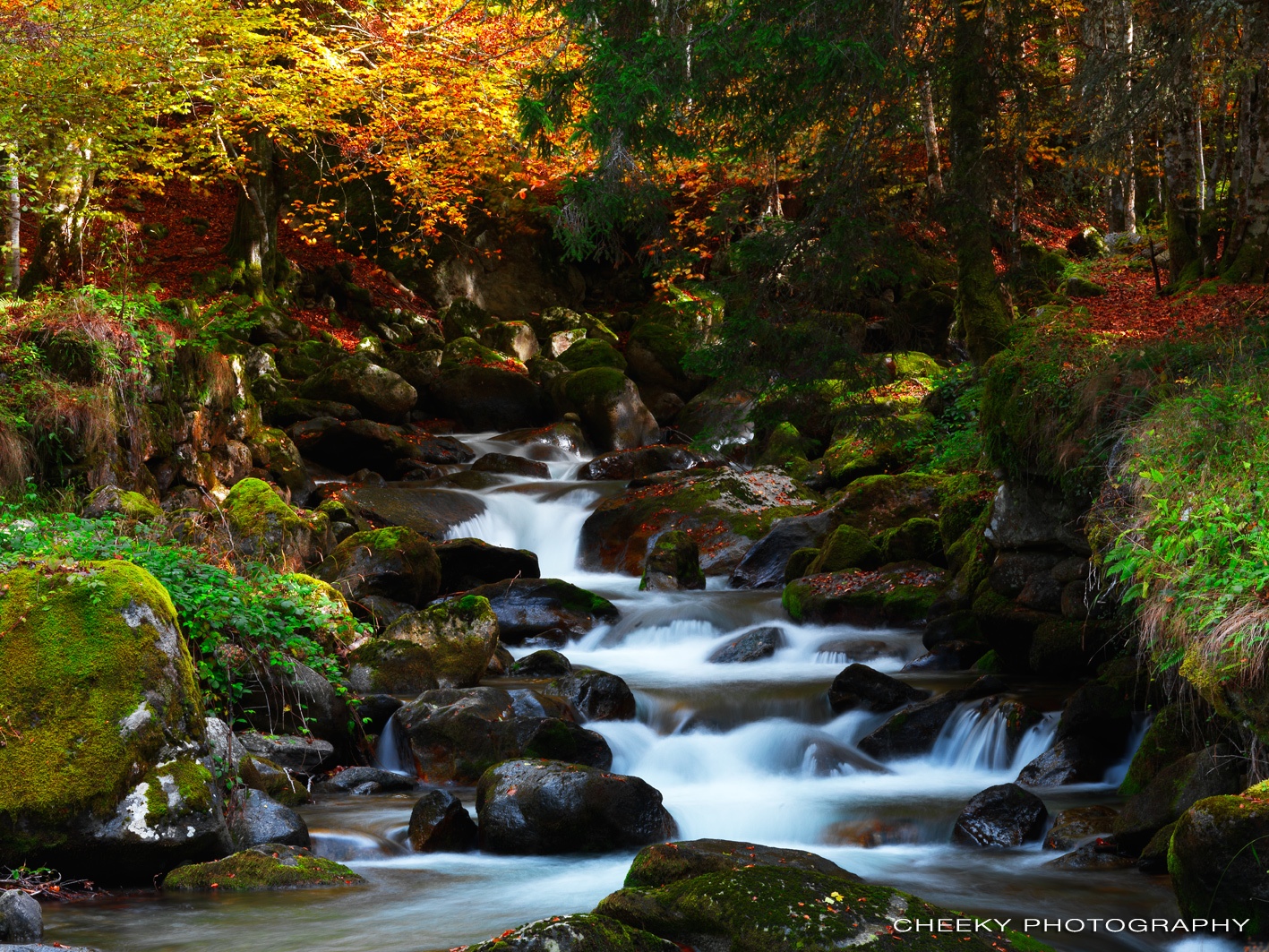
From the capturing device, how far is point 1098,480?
26.9 ft

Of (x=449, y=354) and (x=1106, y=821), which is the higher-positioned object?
(x=449, y=354)

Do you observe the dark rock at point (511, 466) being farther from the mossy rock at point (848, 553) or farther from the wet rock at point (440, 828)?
the wet rock at point (440, 828)

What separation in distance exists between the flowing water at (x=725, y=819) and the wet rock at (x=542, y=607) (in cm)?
25

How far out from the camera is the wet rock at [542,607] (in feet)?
38.3

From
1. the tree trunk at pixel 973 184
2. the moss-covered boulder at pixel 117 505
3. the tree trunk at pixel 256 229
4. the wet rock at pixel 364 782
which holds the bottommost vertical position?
the wet rock at pixel 364 782

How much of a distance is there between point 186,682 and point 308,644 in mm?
1903

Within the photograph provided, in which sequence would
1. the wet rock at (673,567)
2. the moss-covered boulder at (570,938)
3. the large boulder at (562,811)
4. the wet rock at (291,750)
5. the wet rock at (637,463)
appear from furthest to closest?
the wet rock at (637,463), the wet rock at (673,567), the wet rock at (291,750), the large boulder at (562,811), the moss-covered boulder at (570,938)

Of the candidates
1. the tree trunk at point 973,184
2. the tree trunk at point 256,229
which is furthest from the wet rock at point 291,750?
the tree trunk at point 256,229

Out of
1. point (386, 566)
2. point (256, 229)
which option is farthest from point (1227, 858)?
point (256, 229)

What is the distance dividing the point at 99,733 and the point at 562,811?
2558 millimetres

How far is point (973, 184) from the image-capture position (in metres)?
10.5

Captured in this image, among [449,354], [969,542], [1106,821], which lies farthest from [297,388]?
[1106,821]

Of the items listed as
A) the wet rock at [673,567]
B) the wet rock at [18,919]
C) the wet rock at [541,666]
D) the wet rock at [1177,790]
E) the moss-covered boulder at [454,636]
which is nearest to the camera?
the wet rock at [18,919]

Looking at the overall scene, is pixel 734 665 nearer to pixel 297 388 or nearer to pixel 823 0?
pixel 823 0
